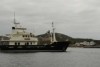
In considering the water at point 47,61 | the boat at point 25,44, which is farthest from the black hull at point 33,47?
the water at point 47,61

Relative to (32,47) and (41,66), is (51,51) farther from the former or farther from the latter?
(41,66)

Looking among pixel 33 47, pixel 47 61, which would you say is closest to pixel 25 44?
pixel 33 47

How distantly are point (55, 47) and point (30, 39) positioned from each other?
7.48 metres

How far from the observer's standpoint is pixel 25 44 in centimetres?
8594

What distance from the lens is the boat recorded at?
8412cm

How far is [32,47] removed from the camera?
84.4m

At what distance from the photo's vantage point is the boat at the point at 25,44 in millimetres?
84125

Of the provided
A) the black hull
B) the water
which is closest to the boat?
the black hull

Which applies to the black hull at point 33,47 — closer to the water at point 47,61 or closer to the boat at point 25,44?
the boat at point 25,44

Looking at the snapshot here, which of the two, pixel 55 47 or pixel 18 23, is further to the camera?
pixel 18 23

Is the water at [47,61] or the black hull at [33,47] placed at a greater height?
the black hull at [33,47]

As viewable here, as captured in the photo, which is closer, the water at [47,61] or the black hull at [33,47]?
the water at [47,61]

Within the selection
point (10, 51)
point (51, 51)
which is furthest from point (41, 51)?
point (10, 51)

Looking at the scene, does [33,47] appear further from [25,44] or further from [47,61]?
[47,61]
